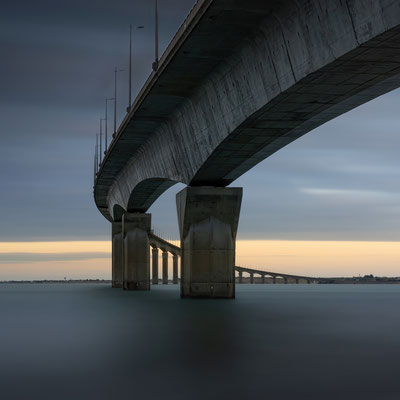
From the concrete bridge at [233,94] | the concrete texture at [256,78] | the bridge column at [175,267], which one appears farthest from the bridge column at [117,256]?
the concrete texture at [256,78]

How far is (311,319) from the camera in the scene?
1146 inches

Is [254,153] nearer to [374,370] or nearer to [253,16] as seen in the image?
[253,16]

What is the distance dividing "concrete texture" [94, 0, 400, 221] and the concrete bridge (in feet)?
0.13

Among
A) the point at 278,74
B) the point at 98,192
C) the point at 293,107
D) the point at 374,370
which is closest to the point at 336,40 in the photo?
the point at 278,74

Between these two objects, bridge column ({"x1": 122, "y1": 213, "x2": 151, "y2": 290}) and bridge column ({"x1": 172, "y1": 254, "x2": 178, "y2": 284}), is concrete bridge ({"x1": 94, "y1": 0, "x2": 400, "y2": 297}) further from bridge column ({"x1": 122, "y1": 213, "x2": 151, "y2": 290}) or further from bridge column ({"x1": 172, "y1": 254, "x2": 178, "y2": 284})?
bridge column ({"x1": 172, "y1": 254, "x2": 178, "y2": 284})

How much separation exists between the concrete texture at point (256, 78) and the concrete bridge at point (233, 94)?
4cm

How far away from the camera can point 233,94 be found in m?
27.7

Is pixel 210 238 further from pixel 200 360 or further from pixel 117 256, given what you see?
pixel 117 256

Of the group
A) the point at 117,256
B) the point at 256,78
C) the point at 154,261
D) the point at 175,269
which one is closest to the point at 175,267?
the point at 175,269

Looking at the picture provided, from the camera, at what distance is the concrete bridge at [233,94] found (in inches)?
756

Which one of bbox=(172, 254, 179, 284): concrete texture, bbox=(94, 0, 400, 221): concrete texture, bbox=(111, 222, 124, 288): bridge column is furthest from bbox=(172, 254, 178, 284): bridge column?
bbox=(94, 0, 400, 221): concrete texture

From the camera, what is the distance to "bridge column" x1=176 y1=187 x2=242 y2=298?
39.7 meters

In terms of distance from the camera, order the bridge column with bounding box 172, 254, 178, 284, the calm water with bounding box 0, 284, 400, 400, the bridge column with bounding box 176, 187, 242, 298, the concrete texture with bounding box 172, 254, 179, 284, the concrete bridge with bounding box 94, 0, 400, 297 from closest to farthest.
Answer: the calm water with bounding box 0, 284, 400, 400, the concrete bridge with bounding box 94, 0, 400, 297, the bridge column with bounding box 176, 187, 242, 298, the bridge column with bounding box 172, 254, 178, 284, the concrete texture with bounding box 172, 254, 179, 284

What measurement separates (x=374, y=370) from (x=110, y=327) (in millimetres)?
12441
